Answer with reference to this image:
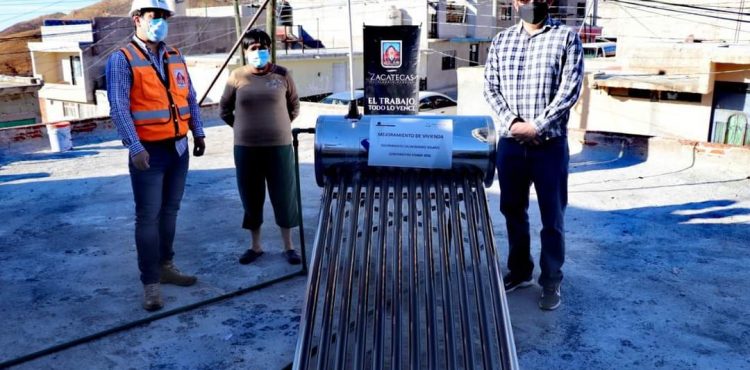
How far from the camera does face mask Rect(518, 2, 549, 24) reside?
3049 mm

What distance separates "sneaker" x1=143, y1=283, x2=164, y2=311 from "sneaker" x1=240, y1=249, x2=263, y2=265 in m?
0.73

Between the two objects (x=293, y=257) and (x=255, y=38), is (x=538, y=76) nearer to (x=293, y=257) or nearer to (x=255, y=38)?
(x=255, y=38)

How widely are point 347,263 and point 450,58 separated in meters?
28.6

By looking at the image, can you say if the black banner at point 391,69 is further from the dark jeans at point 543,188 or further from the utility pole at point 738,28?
the utility pole at point 738,28

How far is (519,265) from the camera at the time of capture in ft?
11.7

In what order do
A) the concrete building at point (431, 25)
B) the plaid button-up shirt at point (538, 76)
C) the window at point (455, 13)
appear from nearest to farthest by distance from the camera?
the plaid button-up shirt at point (538, 76) < the concrete building at point (431, 25) < the window at point (455, 13)

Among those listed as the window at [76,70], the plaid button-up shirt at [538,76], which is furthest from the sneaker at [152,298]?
the window at [76,70]

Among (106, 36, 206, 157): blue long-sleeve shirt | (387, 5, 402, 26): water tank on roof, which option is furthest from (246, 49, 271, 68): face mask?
(387, 5, 402, 26): water tank on roof

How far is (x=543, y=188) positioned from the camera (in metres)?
3.20

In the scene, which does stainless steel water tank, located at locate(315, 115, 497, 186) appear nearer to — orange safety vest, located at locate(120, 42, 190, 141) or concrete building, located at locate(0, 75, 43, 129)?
orange safety vest, located at locate(120, 42, 190, 141)

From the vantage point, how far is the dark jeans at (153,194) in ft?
10.9

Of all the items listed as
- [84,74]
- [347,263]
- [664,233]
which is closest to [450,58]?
[84,74]

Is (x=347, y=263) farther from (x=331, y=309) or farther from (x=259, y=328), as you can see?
(x=259, y=328)

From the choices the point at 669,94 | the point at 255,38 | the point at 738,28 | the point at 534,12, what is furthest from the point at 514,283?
the point at 738,28
